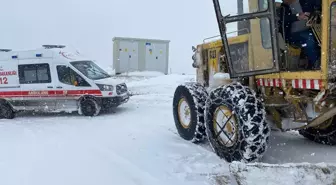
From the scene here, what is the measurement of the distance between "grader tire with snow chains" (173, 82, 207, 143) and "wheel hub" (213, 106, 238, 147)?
80cm

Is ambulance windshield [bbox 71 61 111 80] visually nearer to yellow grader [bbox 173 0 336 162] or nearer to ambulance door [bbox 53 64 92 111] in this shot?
ambulance door [bbox 53 64 92 111]

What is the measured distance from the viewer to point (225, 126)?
4910mm

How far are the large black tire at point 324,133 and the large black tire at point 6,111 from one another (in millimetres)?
8315

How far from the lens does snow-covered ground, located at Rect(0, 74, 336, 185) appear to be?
14.7 ft

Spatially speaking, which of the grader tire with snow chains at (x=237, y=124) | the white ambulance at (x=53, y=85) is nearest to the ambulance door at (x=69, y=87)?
the white ambulance at (x=53, y=85)

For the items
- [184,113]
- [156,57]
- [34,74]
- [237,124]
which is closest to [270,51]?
[237,124]

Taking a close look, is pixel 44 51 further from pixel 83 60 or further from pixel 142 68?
pixel 142 68

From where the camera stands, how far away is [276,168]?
11.5ft

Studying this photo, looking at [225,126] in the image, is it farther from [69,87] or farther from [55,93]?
[55,93]

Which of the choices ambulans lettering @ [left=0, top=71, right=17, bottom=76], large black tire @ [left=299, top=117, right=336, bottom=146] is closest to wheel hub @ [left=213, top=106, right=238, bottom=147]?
large black tire @ [left=299, top=117, right=336, bottom=146]

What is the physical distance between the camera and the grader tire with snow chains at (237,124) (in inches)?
173

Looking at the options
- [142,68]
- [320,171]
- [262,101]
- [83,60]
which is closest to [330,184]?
[320,171]

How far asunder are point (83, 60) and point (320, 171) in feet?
28.8

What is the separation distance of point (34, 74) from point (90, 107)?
206 centimetres
